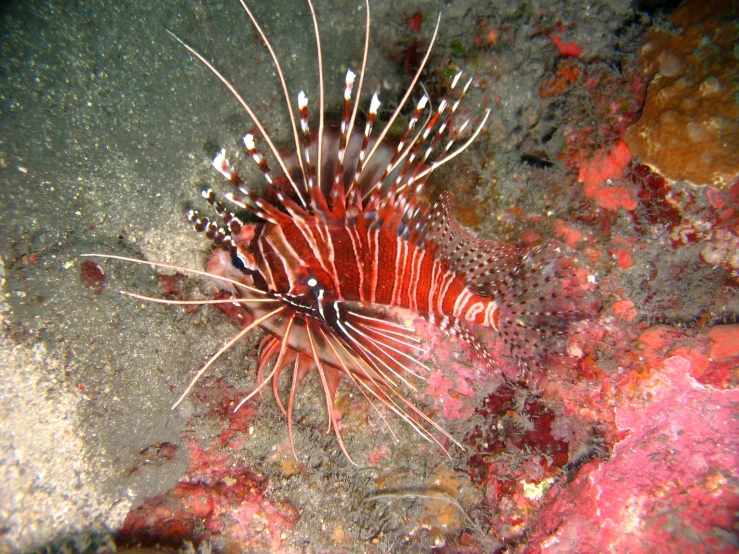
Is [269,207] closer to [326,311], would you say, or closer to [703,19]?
[326,311]

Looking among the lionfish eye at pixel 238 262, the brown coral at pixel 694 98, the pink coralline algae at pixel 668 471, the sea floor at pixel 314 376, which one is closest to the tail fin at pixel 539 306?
the sea floor at pixel 314 376

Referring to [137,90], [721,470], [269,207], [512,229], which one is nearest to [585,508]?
[721,470]

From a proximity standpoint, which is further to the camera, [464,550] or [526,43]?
[464,550]

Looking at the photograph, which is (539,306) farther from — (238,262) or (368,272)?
(238,262)

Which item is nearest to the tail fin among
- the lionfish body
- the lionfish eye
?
the lionfish body

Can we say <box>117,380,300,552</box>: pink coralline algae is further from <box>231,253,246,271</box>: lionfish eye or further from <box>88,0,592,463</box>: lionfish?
<box>231,253,246,271</box>: lionfish eye

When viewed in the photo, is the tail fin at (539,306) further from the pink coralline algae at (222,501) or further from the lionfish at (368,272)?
the pink coralline algae at (222,501)
